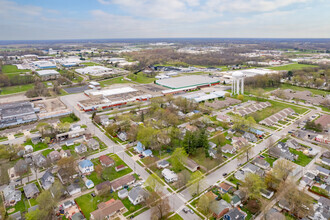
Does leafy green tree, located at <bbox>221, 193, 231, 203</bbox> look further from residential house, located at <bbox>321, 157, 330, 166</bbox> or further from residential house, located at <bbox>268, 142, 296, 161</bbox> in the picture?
residential house, located at <bbox>321, 157, 330, 166</bbox>

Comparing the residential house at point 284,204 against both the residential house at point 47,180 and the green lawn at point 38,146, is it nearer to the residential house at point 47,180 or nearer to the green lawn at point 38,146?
the residential house at point 47,180

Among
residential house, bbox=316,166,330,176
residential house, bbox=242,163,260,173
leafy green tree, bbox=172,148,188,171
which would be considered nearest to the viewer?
residential house, bbox=316,166,330,176

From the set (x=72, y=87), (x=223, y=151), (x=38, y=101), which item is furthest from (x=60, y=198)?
(x=72, y=87)

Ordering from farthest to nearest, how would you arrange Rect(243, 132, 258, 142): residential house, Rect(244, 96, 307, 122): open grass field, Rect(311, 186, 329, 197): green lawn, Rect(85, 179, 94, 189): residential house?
Rect(244, 96, 307, 122): open grass field → Rect(243, 132, 258, 142): residential house → Rect(85, 179, 94, 189): residential house → Rect(311, 186, 329, 197): green lawn

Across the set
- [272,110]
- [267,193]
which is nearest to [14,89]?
[267,193]

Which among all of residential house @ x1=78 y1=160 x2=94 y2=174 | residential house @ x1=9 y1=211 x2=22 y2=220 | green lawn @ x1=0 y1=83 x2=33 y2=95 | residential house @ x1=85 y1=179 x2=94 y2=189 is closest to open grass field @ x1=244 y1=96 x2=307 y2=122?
residential house @ x1=78 y1=160 x2=94 y2=174

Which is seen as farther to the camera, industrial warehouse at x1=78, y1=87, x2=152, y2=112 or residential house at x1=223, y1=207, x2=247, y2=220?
industrial warehouse at x1=78, y1=87, x2=152, y2=112

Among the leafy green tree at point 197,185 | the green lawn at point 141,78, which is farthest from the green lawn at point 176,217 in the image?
the green lawn at point 141,78
